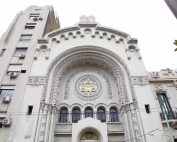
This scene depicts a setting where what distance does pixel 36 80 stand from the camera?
16531 mm

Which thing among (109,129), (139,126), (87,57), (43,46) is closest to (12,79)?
(43,46)

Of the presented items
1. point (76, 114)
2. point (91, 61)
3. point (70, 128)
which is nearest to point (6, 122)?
point (70, 128)

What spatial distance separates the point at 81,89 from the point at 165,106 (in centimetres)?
772

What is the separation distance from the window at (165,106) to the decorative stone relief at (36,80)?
34.4 ft

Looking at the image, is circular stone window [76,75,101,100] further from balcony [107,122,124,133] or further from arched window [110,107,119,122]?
balcony [107,122,124,133]

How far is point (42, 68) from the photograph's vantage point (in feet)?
57.3

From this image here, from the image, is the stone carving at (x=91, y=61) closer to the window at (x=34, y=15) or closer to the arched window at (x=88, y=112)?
the arched window at (x=88, y=112)

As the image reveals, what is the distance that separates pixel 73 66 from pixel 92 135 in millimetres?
7602

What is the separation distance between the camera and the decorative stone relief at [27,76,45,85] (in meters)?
16.3

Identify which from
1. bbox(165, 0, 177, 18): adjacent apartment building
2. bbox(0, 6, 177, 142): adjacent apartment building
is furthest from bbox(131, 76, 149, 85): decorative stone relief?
bbox(165, 0, 177, 18): adjacent apartment building

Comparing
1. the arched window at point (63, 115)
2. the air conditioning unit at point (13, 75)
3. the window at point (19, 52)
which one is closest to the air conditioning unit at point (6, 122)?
the arched window at point (63, 115)

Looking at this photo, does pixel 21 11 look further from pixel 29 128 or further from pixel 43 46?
pixel 29 128

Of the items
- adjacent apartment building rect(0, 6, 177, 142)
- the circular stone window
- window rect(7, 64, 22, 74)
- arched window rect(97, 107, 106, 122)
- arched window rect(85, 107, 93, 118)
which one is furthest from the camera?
window rect(7, 64, 22, 74)

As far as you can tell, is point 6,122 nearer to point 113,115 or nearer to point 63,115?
point 63,115
